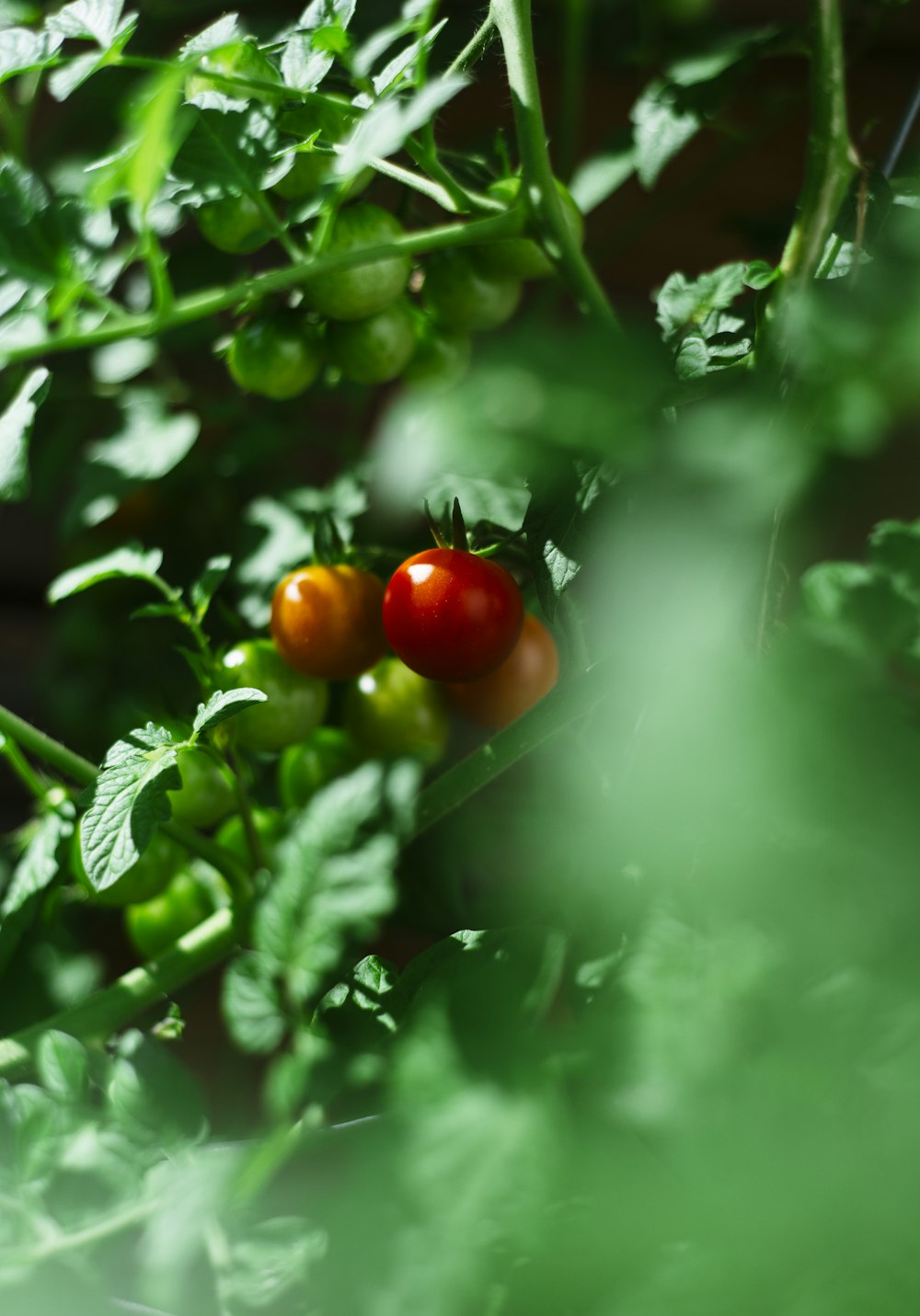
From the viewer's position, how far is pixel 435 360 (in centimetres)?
54

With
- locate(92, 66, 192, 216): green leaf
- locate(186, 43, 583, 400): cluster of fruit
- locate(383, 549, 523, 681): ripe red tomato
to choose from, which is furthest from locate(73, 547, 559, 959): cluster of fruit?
locate(92, 66, 192, 216): green leaf

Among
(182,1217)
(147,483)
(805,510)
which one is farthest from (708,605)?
(147,483)

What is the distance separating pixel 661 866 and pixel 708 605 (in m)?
0.08

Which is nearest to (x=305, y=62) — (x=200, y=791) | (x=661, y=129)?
(x=661, y=129)

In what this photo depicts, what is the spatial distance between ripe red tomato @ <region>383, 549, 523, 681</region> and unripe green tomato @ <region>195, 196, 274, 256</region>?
16 cm

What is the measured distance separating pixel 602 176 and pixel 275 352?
0.24 meters

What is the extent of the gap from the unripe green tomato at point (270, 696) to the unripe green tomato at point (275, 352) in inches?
5.4

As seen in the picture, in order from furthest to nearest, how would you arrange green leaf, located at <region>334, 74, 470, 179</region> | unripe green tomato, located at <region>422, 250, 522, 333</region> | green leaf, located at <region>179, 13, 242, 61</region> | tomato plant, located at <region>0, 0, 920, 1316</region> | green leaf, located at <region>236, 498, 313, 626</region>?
green leaf, located at <region>236, 498, 313, 626</region> → unripe green tomato, located at <region>422, 250, 522, 333</region> → green leaf, located at <region>179, 13, 242, 61</region> → green leaf, located at <region>334, 74, 470, 179</region> → tomato plant, located at <region>0, 0, 920, 1316</region>

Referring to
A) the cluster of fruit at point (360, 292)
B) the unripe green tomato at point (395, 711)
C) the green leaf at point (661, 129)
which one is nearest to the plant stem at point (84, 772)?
the unripe green tomato at point (395, 711)

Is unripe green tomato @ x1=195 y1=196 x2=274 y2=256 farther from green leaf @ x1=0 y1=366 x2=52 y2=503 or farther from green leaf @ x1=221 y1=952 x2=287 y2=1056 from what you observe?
green leaf @ x1=221 y1=952 x2=287 y2=1056

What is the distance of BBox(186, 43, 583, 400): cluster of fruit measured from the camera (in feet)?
1.44

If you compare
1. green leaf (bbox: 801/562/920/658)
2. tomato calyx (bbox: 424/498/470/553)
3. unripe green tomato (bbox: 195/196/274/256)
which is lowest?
tomato calyx (bbox: 424/498/470/553)

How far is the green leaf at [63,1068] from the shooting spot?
16.7 inches

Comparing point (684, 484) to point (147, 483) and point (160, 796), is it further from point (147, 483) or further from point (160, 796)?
point (147, 483)
